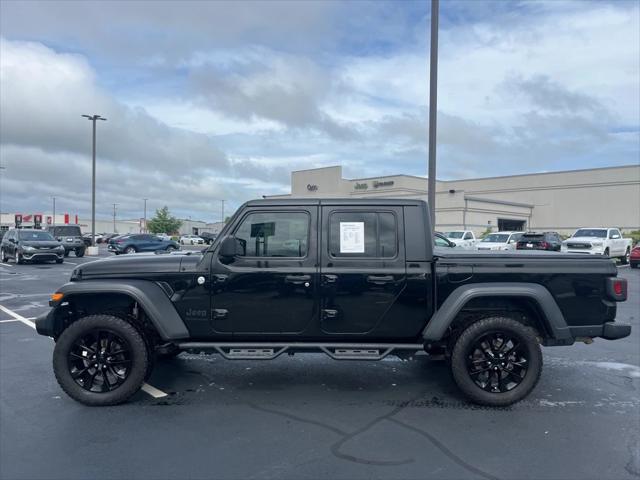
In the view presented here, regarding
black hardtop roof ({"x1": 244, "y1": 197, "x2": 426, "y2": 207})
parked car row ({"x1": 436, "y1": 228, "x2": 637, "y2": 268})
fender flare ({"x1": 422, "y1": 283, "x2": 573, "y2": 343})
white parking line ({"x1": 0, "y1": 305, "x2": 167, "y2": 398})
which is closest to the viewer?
fender flare ({"x1": 422, "y1": 283, "x2": 573, "y2": 343})

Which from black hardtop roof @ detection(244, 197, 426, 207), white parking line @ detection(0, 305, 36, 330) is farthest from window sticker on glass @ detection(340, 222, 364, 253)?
white parking line @ detection(0, 305, 36, 330)

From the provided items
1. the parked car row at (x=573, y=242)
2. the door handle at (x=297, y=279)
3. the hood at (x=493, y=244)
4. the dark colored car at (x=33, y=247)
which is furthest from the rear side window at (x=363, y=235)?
the hood at (x=493, y=244)

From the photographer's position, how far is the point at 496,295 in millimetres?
4770

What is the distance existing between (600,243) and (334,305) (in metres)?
23.6

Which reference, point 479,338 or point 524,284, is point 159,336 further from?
point 524,284

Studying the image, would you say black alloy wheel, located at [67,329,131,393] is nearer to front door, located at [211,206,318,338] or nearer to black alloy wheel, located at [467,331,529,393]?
front door, located at [211,206,318,338]

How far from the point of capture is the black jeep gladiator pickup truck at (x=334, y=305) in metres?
4.80

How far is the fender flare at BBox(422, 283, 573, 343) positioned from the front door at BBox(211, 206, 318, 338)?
1.17m

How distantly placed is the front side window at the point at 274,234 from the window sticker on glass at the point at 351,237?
355 mm

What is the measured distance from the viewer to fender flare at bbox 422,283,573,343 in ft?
15.5

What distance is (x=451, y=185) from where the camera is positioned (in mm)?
64812

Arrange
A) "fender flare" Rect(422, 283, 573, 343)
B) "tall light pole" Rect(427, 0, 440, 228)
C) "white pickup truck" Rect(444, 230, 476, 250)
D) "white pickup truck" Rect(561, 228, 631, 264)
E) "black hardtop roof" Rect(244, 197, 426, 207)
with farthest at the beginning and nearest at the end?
"white pickup truck" Rect(444, 230, 476, 250), "white pickup truck" Rect(561, 228, 631, 264), "tall light pole" Rect(427, 0, 440, 228), "black hardtop roof" Rect(244, 197, 426, 207), "fender flare" Rect(422, 283, 573, 343)

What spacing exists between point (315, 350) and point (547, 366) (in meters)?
3.26

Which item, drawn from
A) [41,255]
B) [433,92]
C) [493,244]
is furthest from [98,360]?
[493,244]
